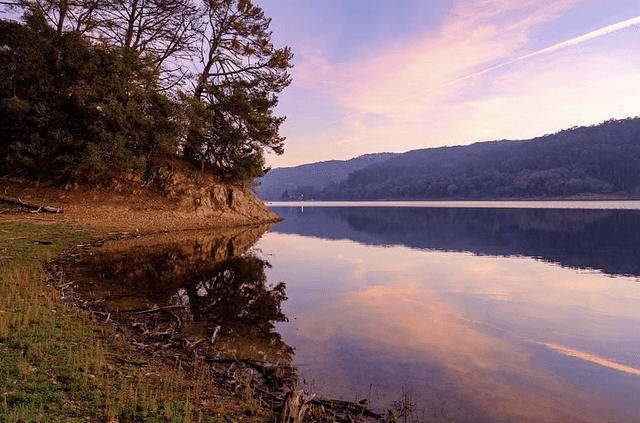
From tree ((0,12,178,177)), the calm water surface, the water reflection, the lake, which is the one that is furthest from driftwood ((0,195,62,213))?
the calm water surface

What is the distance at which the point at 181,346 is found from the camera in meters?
9.59

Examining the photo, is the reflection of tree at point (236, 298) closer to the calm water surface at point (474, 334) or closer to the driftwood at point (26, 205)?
the calm water surface at point (474, 334)

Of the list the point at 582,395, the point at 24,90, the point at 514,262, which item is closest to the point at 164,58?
the point at 24,90

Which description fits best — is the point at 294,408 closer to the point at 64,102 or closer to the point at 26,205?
the point at 26,205

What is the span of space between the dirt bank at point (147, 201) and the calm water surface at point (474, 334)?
16.1 meters

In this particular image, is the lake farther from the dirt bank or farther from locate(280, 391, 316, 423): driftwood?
the dirt bank

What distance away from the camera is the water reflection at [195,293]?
1066cm

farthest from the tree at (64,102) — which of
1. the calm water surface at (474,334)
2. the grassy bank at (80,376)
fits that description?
the grassy bank at (80,376)

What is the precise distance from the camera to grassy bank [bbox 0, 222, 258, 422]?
5.88 meters

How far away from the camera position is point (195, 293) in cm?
1538

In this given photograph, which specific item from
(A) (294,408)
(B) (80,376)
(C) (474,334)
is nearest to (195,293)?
(B) (80,376)

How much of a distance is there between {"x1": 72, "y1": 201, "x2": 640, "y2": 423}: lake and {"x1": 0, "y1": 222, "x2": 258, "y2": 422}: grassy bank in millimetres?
1197

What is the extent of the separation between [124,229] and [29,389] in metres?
27.6

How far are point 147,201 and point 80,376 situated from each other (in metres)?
34.4
